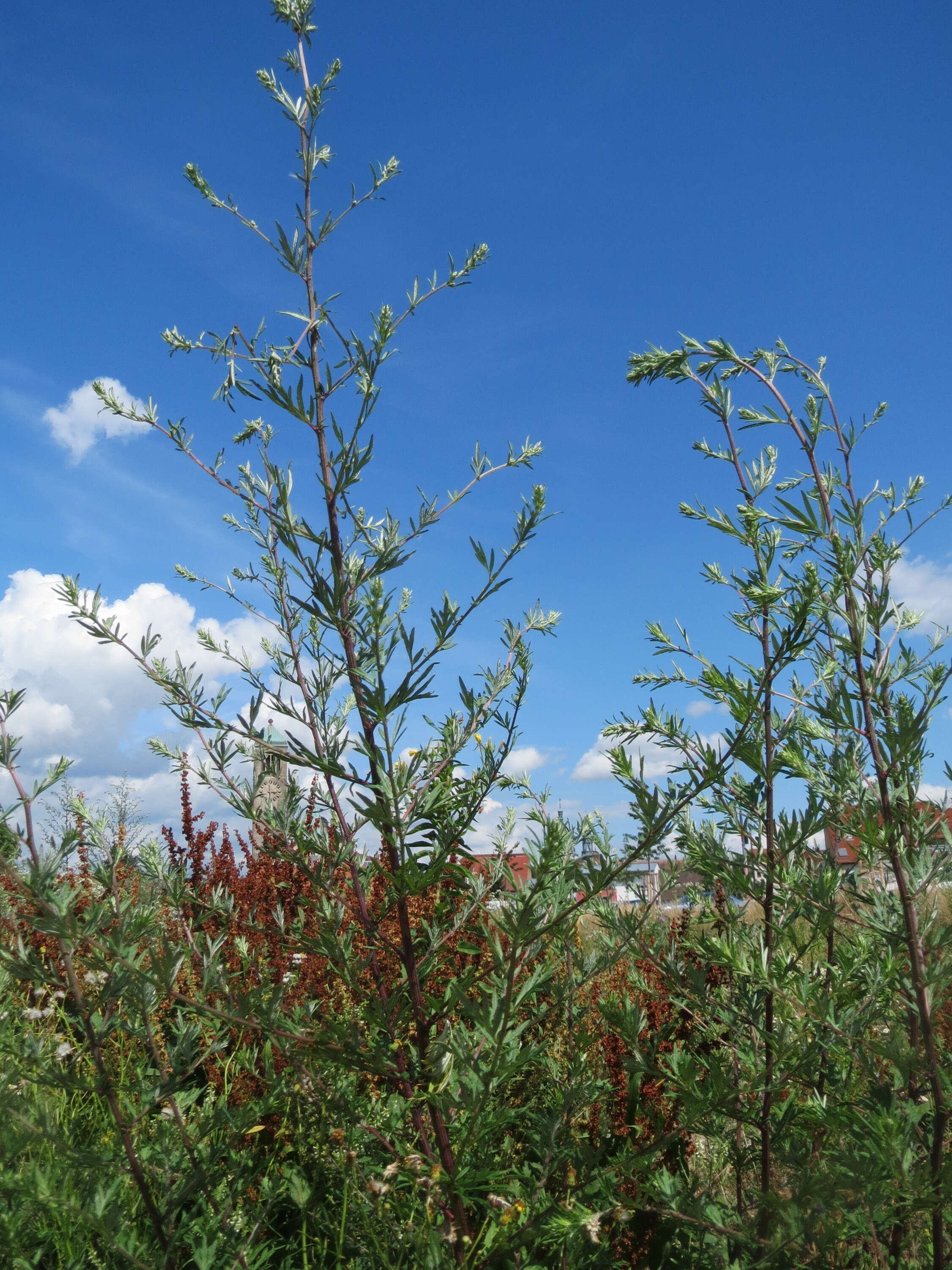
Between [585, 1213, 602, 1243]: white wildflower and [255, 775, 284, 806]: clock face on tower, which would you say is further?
[255, 775, 284, 806]: clock face on tower

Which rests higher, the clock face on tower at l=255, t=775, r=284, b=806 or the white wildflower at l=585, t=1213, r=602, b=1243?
the clock face on tower at l=255, t=775, r=284, b=806

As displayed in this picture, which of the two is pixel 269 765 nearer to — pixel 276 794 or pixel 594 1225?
pixel 276 794

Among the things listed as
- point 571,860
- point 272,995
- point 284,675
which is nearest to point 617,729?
point 571,860

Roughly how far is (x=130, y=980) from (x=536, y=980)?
35.6 inches

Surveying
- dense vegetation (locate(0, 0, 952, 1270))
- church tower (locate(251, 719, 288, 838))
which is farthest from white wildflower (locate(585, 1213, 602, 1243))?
church tower (locate(251, 719, 288, 838))

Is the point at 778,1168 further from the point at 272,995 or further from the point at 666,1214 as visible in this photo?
the point at 272,995

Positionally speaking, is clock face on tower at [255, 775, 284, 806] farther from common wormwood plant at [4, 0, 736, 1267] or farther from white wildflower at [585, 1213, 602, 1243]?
white wildflower at [585, 1213, 602, 1243]

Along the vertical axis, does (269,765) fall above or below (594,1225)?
above

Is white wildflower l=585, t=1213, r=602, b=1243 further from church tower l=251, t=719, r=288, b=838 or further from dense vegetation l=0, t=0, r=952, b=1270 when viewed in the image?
church tower l=251, t=719, r=288, b=838

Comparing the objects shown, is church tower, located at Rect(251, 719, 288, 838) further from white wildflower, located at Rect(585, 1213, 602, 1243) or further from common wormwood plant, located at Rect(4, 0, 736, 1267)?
white wildflower, located at Rect(585, 1213, 602, 1243)

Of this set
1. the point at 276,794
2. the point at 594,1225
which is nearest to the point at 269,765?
the point at 276,794

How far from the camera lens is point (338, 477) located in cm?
190

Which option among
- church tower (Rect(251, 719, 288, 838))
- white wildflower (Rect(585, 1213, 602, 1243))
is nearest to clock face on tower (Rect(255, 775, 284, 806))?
church tower (Rect(251, 719, 288, 838))

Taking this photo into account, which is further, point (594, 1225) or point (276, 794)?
point (276, 794)
